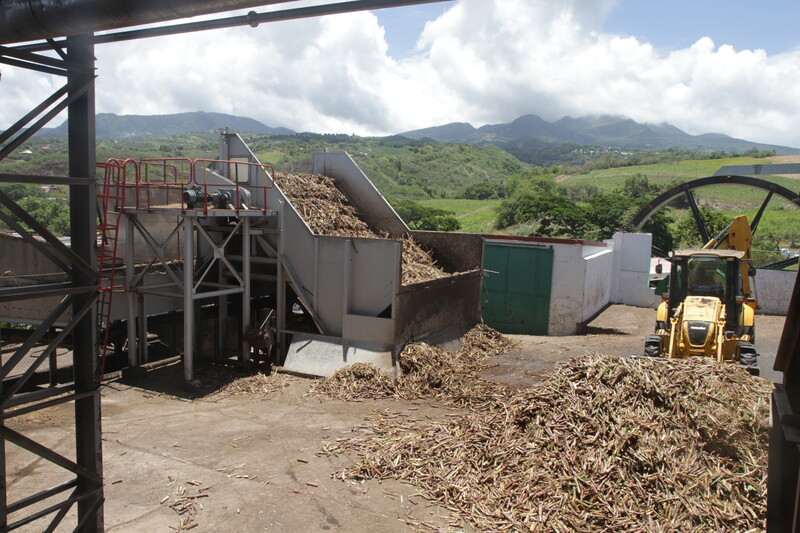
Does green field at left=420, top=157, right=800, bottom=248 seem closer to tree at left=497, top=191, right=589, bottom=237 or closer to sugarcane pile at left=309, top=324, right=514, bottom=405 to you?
tree at left=497, top=191, right=589, bottom=237

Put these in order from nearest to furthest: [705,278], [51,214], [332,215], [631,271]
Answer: [705,278] → [332,215] → [631,271] → [51,214]

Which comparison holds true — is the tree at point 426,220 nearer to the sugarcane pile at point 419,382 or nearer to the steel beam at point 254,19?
the sugarcane pile at point 419,382

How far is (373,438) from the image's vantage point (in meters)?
7.34

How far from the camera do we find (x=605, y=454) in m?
5.84

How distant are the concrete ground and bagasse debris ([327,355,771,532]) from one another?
460 mm

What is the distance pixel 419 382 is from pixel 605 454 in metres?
4.13

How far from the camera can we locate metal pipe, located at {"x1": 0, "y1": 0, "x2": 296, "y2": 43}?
352 centimetres

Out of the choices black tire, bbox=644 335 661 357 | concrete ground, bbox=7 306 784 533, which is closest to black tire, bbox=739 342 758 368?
black tire, bbox=644 335 661 357

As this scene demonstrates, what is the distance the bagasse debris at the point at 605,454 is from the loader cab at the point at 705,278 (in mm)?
3001

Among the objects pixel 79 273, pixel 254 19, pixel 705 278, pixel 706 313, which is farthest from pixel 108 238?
pixel 705 278

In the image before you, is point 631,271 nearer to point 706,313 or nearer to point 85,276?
point 706,313

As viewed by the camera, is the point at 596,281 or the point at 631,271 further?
the point at 631,271

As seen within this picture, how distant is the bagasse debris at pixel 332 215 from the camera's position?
11.3 m

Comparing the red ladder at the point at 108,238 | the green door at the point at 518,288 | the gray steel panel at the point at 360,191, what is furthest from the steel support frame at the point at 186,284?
the green door at the point at 518,288
